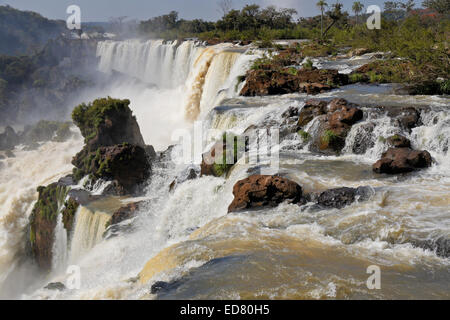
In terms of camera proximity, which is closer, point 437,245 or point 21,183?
point 437,245

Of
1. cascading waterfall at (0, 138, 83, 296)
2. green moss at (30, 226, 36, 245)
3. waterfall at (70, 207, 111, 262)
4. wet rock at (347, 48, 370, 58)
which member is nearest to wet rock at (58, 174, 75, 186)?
green moss at (30, 226, 36, 245)

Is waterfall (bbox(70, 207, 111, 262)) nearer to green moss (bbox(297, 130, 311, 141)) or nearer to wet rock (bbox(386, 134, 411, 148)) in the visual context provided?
green moss (bbox(297, 130, 311, 141))

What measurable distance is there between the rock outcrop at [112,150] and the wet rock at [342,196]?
23.4 ft

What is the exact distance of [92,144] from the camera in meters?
14.3

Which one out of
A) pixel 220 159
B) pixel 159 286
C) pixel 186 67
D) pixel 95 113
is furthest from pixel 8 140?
pixel 159 286

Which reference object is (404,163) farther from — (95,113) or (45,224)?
(95,113)

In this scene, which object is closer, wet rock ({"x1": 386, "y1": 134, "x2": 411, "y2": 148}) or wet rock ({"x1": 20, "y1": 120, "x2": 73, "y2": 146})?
wet rock ({"x1": 386, "y1": 134, "x2": 411, "y2": 148})

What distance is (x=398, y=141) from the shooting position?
908 centimetres

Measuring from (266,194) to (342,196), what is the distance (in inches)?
51.6

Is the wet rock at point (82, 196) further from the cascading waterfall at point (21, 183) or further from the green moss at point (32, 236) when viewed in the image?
the cascading waterfall at point (21, 183)

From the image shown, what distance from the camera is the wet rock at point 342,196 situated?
6676mm

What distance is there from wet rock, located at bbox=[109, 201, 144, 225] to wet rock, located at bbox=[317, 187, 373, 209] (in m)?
4.81

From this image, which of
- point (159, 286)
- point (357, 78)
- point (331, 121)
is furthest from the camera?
point (357, 78)

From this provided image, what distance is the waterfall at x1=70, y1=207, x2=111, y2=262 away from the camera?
9977 mm
